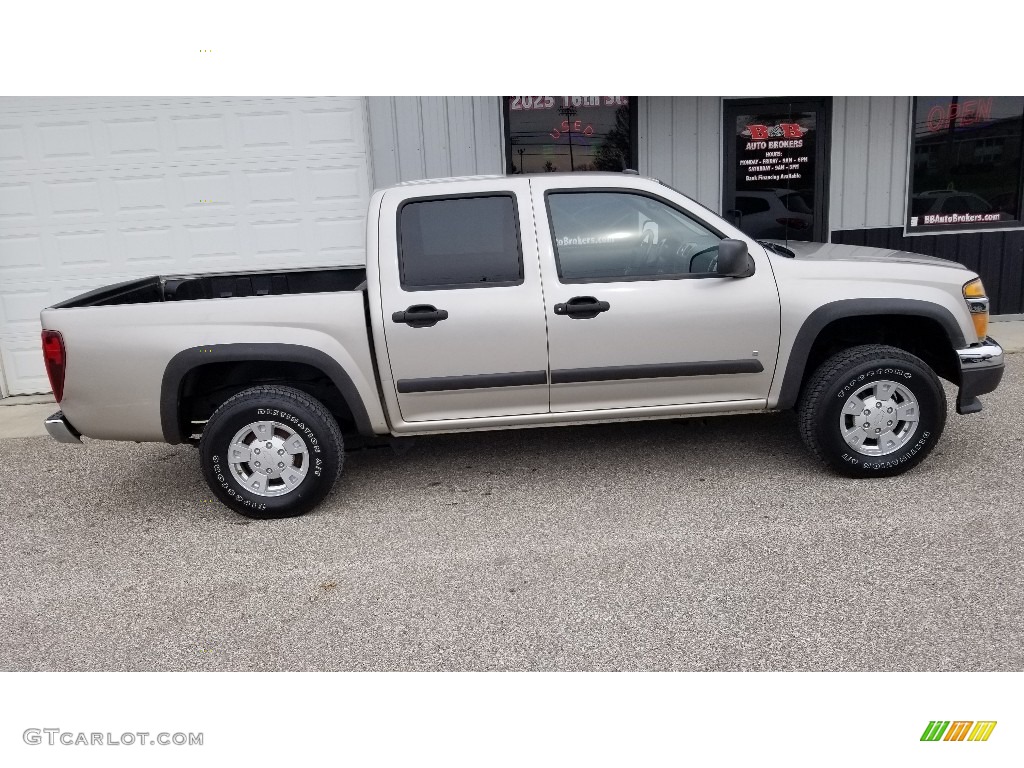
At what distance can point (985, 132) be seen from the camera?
9023 mm

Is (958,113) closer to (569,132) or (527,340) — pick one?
(569,132)

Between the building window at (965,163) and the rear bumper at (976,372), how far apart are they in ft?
15.7

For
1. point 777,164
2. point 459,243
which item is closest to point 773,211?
point 777,164

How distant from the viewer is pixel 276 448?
4711 mm

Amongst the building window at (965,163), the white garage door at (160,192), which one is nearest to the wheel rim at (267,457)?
the white garage door at (160,192)

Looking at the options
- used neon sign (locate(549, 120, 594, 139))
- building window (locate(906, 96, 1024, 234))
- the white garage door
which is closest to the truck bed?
the white garage door

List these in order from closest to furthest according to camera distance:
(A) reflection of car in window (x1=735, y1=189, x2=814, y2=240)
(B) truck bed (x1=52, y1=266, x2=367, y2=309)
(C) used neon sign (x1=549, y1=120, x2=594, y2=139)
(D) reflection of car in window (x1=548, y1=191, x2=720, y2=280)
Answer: (D) reflection of car in window (x1=548, y1=191, x2=720, y2=280) → (B) truck bed (x1=52, y1=266, x2=367, y2=309) → (C) used neon sign (x1=549, y1=120, x2=594, y2=139) → (A) reflection of car in window (x1=735, y1=189, x2=814, y2=240)

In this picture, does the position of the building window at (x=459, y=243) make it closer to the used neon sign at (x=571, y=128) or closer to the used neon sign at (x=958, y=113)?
the used neon sign at (x=571, y=128)

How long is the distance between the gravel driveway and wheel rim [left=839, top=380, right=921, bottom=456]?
23 centimetres

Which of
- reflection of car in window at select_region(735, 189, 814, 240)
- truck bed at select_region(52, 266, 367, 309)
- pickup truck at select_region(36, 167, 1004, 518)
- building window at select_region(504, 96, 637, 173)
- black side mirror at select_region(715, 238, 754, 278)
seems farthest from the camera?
reflection of car in window at select_region(735, 189, 814, 240)

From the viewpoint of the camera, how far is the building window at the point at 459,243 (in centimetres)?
473

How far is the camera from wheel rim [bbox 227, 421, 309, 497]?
469 centimetres

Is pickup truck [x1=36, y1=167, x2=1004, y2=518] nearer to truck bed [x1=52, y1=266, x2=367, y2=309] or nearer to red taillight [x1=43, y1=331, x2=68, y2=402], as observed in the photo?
red taillight [x1=43, y1=331, x2=68, y2=402]
